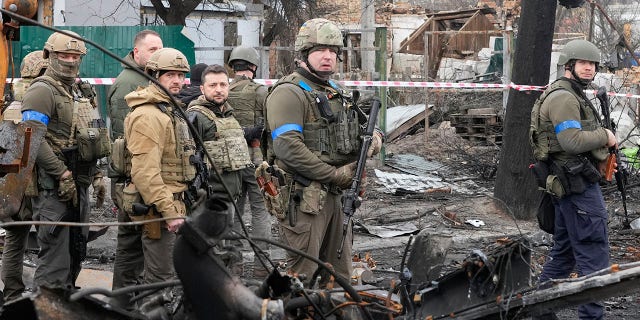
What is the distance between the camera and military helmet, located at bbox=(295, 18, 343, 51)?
5.75 meters

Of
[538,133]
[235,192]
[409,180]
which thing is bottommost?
[409,180]

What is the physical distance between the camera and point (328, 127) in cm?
575

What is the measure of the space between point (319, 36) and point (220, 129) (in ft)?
5.00

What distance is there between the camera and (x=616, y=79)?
19.9m

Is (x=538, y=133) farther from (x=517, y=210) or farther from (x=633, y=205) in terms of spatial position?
(x=633, y=205)

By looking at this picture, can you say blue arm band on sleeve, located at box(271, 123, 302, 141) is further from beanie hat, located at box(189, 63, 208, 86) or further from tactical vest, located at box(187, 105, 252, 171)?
beanie hat, located at box(189, 63, 208, 86)

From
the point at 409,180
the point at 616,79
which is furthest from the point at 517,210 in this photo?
the point at 616,79

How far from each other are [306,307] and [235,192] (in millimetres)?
3428

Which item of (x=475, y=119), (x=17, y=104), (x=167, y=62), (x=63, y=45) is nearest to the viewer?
(x=167, y=62)

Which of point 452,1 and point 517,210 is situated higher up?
point 452,1

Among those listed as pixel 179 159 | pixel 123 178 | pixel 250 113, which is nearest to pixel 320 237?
pixel 179 159

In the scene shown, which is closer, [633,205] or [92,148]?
[92,148]

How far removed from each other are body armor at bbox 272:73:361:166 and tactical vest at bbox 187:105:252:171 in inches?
52.0

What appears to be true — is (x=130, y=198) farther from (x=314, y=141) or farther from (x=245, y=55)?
(x=245, y=55)
